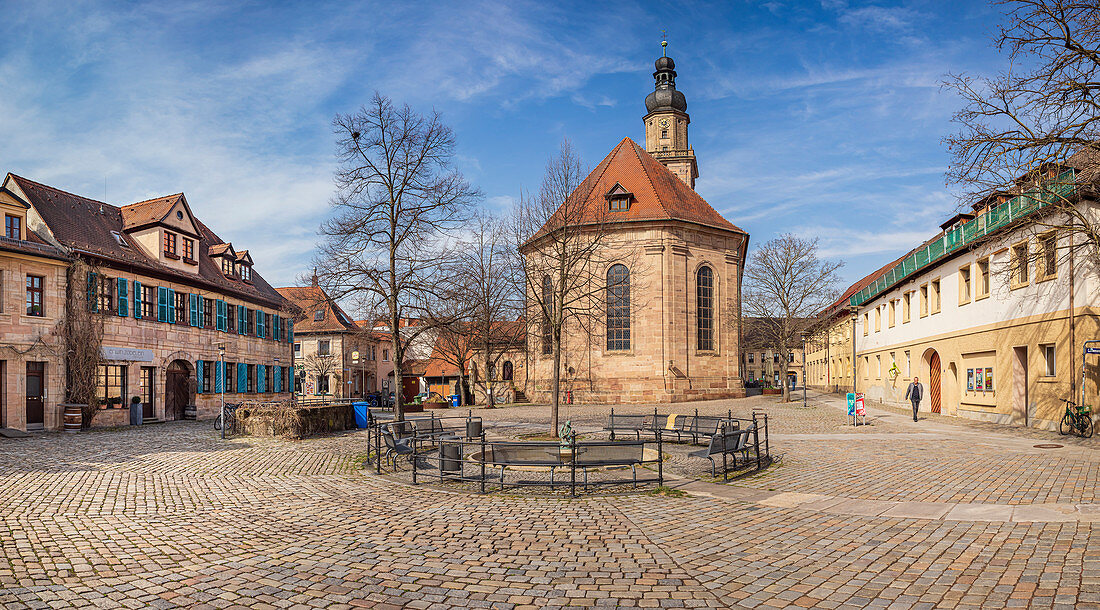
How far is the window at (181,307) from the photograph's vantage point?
30764mm

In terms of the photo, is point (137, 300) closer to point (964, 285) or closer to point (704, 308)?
point (704, 308)

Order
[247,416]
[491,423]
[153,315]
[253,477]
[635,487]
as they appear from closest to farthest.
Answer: [635,487] → [253,477] → [247,416] → [491,423] → [153,315]

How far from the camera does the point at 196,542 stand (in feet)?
25.8

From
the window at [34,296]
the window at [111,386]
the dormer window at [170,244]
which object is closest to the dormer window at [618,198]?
the dormer window at [170,244]

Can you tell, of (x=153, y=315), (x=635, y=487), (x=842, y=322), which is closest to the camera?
(x=635, y=487)

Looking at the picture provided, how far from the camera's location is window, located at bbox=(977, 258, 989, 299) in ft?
78.3

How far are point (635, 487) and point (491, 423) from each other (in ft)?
50.2

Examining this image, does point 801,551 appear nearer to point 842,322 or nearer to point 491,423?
point 491,423

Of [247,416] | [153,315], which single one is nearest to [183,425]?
[153,315]

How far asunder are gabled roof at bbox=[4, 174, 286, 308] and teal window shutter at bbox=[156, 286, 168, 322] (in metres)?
0.68

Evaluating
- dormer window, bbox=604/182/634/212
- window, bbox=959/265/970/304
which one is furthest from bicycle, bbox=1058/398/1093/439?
dormer window, bbox=604/182/634/212

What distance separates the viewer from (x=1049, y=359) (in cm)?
2034

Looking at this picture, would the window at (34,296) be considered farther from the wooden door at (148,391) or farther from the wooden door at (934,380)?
the wooden door at (934,380)

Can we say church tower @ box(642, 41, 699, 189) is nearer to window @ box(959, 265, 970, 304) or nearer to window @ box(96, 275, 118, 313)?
window @ box(959, 265, 970, 304)
